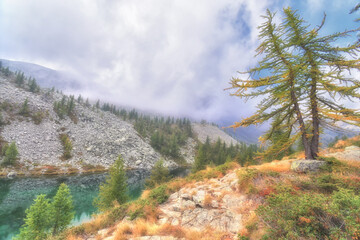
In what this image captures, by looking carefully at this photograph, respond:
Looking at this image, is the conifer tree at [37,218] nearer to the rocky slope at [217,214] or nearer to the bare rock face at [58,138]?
the rocky slope at [217,214]

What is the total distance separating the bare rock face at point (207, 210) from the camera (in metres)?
6.07

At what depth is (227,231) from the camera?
5.53m

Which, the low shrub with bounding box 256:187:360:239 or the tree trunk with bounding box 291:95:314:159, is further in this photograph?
the tree trunk with bounding box 291:95:314:159

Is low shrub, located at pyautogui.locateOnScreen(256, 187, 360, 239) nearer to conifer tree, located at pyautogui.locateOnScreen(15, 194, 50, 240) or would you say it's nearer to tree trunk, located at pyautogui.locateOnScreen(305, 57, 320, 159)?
tree trunk, located at pyautogui.locateOnScreen(305, 57, 320, 159)

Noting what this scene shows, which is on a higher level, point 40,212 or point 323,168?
point 323,168

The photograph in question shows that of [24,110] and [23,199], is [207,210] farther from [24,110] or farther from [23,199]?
[24,110]

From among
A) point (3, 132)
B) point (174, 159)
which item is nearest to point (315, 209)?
point (3, 132)

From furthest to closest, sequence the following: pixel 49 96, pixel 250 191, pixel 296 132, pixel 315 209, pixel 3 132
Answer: pixel 49 96
pixel 3 132
pixel 296 132
pixel 250 191
pixel 315 209

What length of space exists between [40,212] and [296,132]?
21.5 m

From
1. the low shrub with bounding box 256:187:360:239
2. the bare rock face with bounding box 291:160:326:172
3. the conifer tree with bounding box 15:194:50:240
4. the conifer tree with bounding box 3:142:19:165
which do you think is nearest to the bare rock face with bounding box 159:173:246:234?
the low shrub with bounding box 256:187:360:239

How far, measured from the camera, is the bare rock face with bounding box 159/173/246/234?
607 centimetres

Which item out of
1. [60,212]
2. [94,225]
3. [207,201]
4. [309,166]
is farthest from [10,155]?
[309,166]

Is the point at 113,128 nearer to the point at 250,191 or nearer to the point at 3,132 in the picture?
the point at 3,132

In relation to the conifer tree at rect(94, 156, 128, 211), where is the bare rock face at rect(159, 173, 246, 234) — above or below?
above
